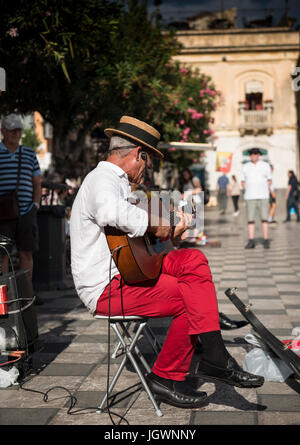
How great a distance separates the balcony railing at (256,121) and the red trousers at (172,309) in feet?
130

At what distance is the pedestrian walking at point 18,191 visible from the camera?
6316 millimetres

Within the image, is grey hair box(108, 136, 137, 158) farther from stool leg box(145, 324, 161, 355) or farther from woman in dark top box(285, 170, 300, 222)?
woman in dark top box(285, 170, 300, 222)

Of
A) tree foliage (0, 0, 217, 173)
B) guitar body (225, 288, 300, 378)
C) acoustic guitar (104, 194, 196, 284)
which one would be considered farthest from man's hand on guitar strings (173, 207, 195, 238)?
tree foliage (0, 0, 217, 173)

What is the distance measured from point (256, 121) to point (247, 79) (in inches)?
113

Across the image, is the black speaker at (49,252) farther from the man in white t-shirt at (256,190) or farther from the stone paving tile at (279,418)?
the man in white t-shirt at (256,190)

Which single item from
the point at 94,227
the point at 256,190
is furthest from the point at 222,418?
the point at 256,190

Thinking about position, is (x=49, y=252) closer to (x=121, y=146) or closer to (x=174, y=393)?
(x=121, y=146)

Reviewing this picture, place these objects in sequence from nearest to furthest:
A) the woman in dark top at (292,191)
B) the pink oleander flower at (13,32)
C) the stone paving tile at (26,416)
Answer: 1. the stone paving tile at (26,416)
2. the pink oleander flower at (13,32)
3. the woman in dark top at (292,191)

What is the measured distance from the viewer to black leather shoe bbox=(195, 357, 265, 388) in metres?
3.55

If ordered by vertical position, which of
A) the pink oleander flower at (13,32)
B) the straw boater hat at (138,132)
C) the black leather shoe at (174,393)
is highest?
the pink oleander flower at (13,32)

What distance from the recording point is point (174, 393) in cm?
358

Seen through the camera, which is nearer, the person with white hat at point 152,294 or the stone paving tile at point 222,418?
the stone paving tile at point 222,418

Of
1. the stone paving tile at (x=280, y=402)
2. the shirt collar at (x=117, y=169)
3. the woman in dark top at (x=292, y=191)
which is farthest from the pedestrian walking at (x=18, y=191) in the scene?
the woman in dark top at (x=292, y=191)

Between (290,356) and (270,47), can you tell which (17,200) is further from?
(270,47)
